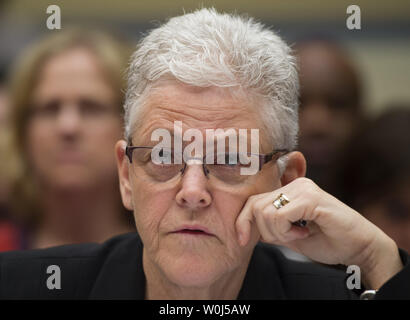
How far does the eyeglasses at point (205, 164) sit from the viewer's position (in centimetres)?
218

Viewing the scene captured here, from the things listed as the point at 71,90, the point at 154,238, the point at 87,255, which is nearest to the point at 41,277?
the point at 87,255

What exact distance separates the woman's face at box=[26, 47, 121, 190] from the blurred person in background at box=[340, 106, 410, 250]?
1.39 metres

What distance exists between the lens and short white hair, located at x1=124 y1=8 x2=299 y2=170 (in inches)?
86.8

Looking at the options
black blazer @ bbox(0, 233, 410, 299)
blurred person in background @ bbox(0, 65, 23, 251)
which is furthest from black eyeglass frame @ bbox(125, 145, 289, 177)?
blurred person in background @ bbox(0, 65, 23, 251)

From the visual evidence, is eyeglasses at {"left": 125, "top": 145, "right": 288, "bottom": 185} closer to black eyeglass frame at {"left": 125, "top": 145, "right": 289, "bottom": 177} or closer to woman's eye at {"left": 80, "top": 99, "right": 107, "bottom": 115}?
black eyeglass frame at {"left": 125, "top": 145, "right": 289, "bottom": 177}

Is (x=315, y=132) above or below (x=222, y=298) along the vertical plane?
above

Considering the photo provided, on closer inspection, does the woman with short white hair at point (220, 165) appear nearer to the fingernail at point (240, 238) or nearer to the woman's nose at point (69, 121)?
the fingernail at point (240, 238)

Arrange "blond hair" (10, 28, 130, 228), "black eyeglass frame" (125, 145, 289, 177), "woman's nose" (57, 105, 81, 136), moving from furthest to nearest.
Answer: "blond hair" (10, 28, 130, 228) → "woman's nose" (57, 105, 81, 136) → "black eyeglass frame" (125, 145, 289, 177)

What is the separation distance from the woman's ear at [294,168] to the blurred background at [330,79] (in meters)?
0.77

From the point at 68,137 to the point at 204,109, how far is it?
1684mm

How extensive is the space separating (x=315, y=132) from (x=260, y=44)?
1.46 m

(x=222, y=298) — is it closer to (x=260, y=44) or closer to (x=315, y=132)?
(x=260, y=44)

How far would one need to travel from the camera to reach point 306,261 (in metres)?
2.86

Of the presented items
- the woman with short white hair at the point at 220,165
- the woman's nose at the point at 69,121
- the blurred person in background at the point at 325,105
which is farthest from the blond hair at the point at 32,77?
the woman with short white hair at the point at 220,165
